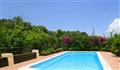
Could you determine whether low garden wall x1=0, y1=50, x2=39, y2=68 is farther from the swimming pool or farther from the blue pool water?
the blue pool water

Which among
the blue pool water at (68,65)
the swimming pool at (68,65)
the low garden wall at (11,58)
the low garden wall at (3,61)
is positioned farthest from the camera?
the blue pool water at (68,65)

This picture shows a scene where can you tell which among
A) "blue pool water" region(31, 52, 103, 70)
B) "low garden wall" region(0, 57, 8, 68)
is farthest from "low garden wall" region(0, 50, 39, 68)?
"blue pool water" region(31, 52, 103, 70)

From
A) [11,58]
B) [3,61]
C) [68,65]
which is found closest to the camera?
[3,61]

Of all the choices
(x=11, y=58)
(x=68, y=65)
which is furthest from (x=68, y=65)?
(x=11, y=58)

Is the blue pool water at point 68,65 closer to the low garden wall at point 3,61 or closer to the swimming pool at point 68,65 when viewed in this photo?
the swimming pool at point 68,65

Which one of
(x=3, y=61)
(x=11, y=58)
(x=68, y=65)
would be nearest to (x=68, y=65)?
(x=68, y=65)

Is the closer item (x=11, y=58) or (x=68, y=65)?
(x=11, y=58)

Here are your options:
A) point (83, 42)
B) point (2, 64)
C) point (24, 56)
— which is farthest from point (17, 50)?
point (83, 42)

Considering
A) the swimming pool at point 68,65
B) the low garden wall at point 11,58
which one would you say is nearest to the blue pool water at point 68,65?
the swimming pool at point 68,65

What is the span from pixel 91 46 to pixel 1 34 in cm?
1857

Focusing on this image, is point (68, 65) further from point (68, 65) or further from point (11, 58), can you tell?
point (11, 58)

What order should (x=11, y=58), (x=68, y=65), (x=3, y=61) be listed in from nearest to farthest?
(x=3, y=61)
(x=11, y=58)
(x=68, y=65)

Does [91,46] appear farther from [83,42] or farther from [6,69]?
[6,69]

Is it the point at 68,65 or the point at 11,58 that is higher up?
the point at 11,58
